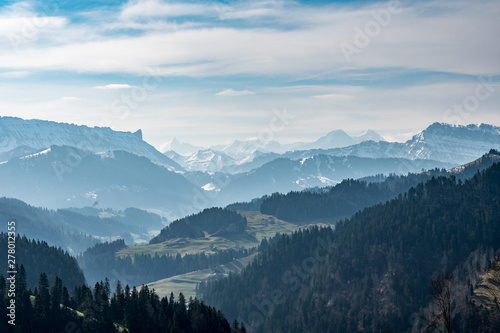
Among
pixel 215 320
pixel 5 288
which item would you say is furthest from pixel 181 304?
pixel 5 288

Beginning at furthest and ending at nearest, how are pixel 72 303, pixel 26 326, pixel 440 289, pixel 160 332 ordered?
pixel 72 303 < pixel 160 332 < pixel 26 326 < pixel 440 289

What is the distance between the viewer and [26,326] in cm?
14888

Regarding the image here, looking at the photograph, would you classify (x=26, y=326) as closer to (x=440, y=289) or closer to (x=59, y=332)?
(x=59, y=332)

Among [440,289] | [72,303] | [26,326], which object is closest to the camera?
[440,289]

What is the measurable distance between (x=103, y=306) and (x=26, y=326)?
2107 centimetres

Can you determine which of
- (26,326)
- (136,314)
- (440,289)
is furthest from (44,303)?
(440,289)

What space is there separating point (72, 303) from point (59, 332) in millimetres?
21615

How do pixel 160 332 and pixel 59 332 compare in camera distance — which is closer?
pixel 59 332

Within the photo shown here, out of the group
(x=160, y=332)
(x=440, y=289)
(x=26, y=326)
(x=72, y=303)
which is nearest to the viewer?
(x=440, y=289)

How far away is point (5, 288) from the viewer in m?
156

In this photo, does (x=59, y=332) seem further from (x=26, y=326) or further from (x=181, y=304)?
(x=181, y=304)

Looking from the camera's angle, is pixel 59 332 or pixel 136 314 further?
pixel 136 314

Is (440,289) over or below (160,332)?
over

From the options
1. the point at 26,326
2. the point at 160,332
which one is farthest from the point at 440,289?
the point at 26,326
